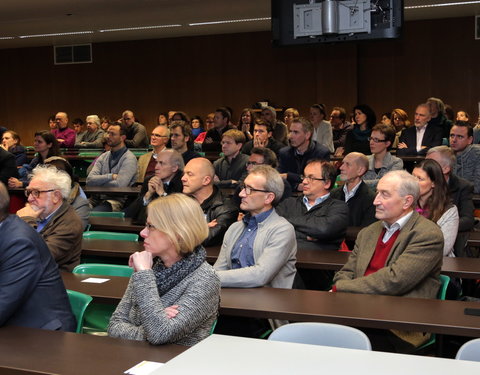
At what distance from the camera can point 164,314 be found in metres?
2.55

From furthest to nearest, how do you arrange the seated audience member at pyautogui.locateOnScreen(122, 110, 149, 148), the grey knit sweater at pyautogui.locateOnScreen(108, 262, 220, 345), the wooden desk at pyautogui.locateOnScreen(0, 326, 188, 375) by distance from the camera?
the seated audience member at pyautogui.locateOnScreen(122, 110, 149, 148)
the grey knit sweater at pyautogui.locateOnScreen(108, 262, 220, 345)
the wooden desk at pyautogui.locateOnScreen(0, 326, 188, 375)

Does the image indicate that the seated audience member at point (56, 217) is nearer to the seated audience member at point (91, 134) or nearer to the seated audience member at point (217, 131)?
the seated audience member at point (217, 131)

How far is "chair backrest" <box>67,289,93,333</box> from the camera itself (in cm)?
316

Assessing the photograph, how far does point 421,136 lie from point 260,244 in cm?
530

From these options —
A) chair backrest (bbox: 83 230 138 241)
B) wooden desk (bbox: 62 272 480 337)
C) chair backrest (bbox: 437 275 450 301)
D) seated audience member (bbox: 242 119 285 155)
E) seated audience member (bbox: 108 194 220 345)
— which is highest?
seated audience member (bbox: 242 119 285 155)

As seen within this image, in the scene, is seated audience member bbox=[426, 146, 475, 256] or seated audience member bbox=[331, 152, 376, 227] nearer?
seated audience member bbox=[426, 146, 475, 256]

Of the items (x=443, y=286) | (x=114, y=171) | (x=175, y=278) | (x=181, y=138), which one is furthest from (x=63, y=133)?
(x=175, y=278)

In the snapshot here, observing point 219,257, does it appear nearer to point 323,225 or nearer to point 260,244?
point 260,244

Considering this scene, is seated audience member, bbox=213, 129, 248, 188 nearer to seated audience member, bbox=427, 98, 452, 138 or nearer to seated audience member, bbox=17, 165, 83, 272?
seated audience member, bbox=427, 98, 452, 138

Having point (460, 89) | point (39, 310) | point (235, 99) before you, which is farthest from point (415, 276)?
point (235, 99)

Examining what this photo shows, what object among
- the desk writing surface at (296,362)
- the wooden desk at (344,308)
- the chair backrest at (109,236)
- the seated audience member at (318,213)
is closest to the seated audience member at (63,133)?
the chair backrest at (109,236)

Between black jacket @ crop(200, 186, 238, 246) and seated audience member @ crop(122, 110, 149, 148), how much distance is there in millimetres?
7508

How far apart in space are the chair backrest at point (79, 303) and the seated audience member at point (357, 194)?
2.86 m

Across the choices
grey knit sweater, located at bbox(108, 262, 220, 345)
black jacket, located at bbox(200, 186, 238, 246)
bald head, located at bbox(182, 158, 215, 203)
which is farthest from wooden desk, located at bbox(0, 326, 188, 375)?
bald head, located at bbox(182, 158, 215, 203)
